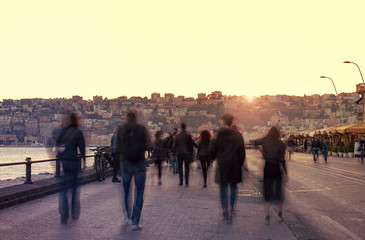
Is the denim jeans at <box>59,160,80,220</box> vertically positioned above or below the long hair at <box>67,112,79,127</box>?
below

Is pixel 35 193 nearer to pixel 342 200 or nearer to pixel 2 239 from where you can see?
pixel 2 239

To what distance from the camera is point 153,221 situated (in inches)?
346

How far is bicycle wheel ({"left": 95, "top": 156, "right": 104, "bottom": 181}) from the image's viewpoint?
59.3 feet

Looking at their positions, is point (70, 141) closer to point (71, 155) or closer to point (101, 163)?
point (71, 155)

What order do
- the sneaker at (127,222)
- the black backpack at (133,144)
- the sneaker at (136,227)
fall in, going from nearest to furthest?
the sneaker at (136,227)
the black backpack at (133,144)
the sneaker at (127,222)

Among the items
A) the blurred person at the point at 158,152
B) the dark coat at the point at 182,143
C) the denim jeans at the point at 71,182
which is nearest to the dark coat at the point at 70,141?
the denim jeans at the point at 71,182

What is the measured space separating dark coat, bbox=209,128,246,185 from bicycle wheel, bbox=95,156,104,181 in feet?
31.7

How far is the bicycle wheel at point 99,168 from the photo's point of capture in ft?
59.3

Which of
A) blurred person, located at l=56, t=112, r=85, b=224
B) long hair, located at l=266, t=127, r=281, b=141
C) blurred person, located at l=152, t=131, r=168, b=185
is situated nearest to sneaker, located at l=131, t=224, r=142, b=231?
blurred person, located at l=56, t=112, r=85, b=224

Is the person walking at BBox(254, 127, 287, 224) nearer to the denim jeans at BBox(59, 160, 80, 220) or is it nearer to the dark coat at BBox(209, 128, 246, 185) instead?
the dark coat at BBox(209, 128, 246, 185)

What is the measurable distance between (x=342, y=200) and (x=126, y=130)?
681 centimetres

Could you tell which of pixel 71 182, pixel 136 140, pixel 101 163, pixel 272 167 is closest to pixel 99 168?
pixel 101 163

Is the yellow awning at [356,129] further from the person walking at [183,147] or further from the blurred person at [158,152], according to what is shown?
the person walking at [183,147]

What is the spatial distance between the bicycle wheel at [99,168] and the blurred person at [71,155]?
29.5ft
